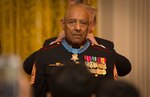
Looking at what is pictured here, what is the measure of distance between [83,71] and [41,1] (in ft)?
8.14

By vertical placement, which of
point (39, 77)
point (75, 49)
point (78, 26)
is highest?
point (78, 26)

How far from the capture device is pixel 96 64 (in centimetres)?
167

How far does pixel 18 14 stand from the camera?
298 cm

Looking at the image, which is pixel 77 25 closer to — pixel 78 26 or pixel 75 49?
pixel 78 26

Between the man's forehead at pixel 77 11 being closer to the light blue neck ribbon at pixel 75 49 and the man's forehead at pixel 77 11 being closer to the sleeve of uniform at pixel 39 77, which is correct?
the light blue neck ribbon at pixel 75 49

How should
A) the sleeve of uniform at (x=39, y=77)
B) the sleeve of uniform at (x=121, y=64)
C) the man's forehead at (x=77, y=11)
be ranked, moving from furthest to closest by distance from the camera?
the sleeve of uniform at (x=121, y=64) → the man's forehead at (x=77, y=11) → the sleeve of uniform at (x=39, y=77)

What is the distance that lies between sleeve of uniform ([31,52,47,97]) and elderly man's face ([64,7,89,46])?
0.17 metres

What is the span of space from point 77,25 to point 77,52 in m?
0.13

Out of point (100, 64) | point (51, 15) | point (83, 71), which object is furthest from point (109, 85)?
point (51, 15)

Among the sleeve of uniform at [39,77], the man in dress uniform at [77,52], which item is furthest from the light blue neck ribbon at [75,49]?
the sleeve of uniform at [39,77]

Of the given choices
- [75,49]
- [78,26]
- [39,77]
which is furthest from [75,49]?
[39,77]

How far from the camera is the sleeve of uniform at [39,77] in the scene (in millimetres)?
1539

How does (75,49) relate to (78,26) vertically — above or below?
below

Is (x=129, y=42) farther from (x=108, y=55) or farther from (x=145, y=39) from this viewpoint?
(x=108, y=55)
